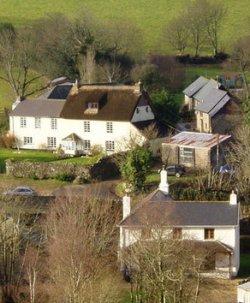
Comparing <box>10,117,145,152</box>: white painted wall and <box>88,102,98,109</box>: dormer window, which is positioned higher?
<box>88,102,98,109</box>: dormer window

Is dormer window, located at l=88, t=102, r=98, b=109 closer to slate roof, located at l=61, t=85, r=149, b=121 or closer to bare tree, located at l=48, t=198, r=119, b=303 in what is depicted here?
slate roof, located at l=61, t=85, r=149, b=121

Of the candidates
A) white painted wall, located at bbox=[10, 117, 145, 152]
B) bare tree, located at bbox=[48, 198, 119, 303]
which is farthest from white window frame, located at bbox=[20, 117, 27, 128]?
bare tree, located at bbox=[48, 198, 119, 303]

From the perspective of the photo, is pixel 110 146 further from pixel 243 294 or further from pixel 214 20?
pixel 214 20

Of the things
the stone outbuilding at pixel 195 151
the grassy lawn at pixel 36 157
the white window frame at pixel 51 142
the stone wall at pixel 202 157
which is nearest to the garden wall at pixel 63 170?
the grassy lawn at pixel 36 157

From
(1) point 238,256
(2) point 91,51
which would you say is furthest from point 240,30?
(1) point 238,256

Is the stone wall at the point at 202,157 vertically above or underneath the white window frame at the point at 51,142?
underneath

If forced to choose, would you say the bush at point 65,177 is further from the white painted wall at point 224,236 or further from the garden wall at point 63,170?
the white painted wall at point 224,236
